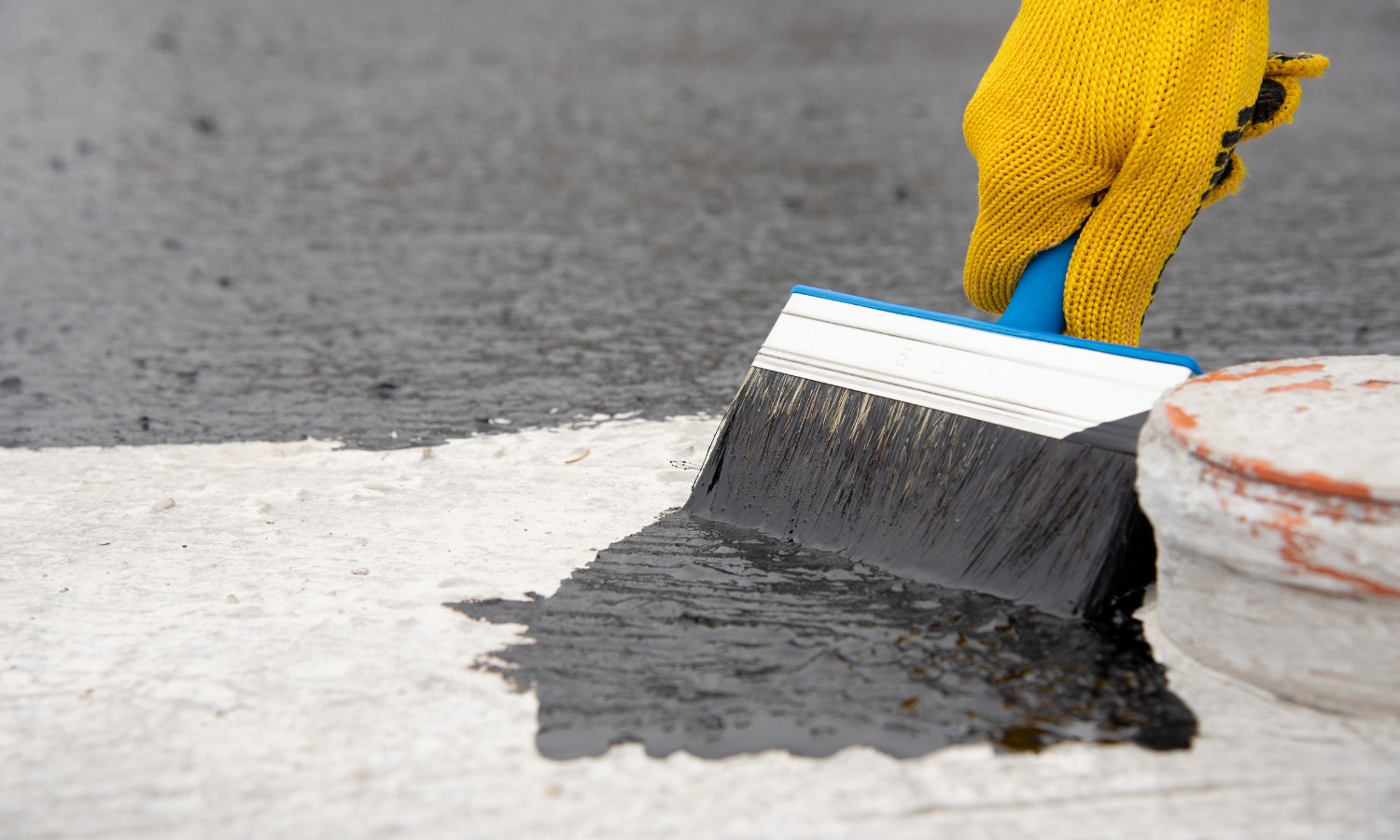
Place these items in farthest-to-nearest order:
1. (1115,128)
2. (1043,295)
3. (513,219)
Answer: (513,219)
(1043,295)
(1115,128)

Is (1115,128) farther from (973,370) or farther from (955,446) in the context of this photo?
(955,446)

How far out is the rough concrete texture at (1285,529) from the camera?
2016 mm

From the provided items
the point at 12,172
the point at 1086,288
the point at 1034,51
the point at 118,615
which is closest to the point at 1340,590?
the point at 1086,288

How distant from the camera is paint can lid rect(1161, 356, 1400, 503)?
6.63 feet

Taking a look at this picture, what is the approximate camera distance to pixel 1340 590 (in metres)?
2.05

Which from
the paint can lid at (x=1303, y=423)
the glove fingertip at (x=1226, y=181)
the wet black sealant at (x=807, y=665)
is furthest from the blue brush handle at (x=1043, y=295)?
the wet black sealant at (x=807, y=665)

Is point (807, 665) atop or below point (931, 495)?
below

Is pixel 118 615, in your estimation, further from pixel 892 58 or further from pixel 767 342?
pixel 892 58

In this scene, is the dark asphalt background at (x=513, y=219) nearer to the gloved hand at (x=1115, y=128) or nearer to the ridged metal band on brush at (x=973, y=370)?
the ridged metal band on brush at (x=973, y=370)

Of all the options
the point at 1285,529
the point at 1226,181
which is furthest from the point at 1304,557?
the point at 1226,181

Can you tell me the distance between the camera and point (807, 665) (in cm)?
Result: 238

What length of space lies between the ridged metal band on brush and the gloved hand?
250 mm

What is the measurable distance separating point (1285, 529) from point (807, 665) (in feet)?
2.66

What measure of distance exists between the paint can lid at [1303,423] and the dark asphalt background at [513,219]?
190 centimetres
